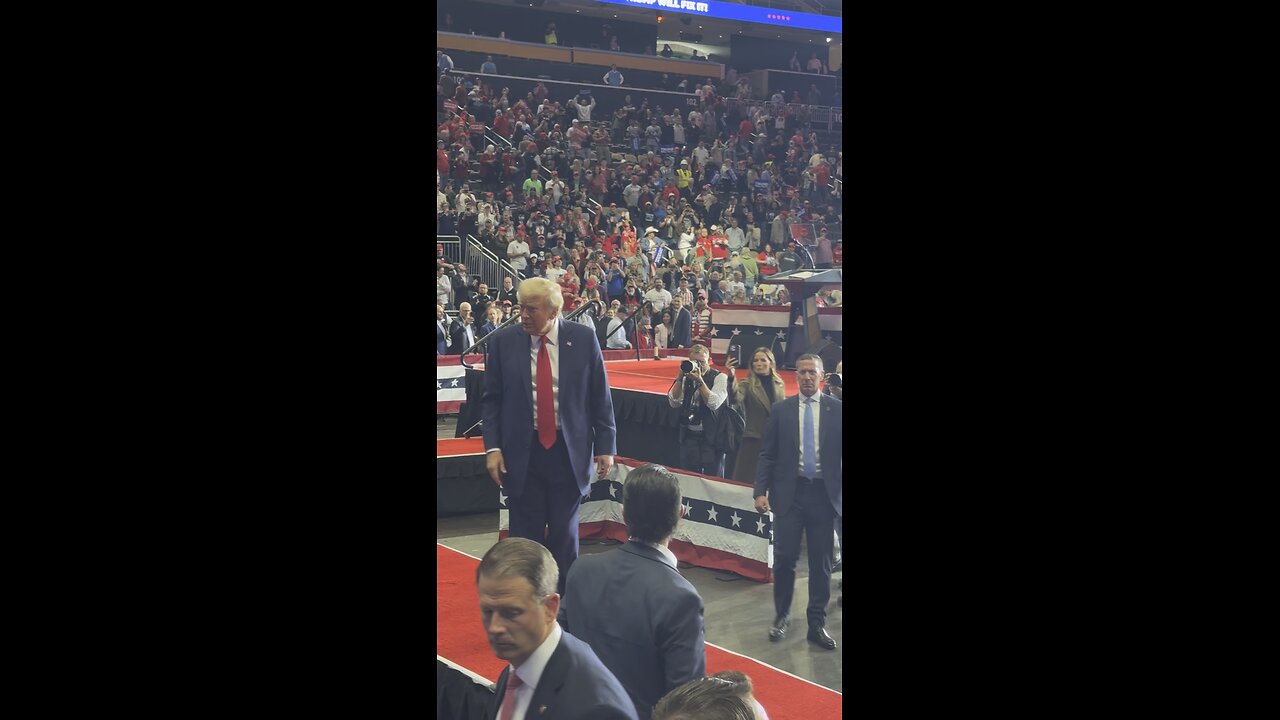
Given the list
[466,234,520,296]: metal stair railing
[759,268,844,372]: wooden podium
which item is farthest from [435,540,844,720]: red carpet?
[759,268,844,372]: wooden podium

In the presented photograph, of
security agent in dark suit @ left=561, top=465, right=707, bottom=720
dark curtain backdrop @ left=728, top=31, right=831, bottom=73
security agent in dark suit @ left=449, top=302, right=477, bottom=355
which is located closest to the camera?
security agent in dark suit @ left=561, top=465, right=707, bottom=720

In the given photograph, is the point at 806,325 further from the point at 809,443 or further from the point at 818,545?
the point at 818,545

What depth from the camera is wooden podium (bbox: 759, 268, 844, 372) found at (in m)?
3.88

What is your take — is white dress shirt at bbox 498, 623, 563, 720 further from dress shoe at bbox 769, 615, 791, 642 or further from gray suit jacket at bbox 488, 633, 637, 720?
dress shoe at bbox 769, 615, 791, 642

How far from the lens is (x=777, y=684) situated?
148 inches

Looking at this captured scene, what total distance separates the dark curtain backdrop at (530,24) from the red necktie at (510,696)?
2.07 m

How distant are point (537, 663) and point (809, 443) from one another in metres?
1.20

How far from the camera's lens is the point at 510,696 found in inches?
137

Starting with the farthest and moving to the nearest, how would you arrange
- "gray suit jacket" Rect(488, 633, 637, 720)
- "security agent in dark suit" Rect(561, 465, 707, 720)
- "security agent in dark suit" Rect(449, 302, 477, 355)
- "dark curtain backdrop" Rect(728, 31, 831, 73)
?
1. "dark curtain backdrop" Rect(728, 31, 831, 73)
2. "security agent in dark suit" Rect(449, 302, 477, 355)
3. "security agent in dark suit" Rect(561, 465, 707, 720)
4. "gray suit jacket" Rect(488, 633, 637, 720)

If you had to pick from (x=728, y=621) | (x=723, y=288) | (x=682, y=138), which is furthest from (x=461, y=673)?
(x=682, y=138)

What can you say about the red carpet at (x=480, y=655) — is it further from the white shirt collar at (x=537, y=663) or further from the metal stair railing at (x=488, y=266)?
the metal stair railing at (x=488, y=266)

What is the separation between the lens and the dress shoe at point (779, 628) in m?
3.82

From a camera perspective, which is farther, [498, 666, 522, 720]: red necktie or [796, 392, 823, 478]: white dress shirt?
[796, 392, 823, 478]: white dress shirt

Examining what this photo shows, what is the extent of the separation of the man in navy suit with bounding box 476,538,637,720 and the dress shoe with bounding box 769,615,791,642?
62cm
